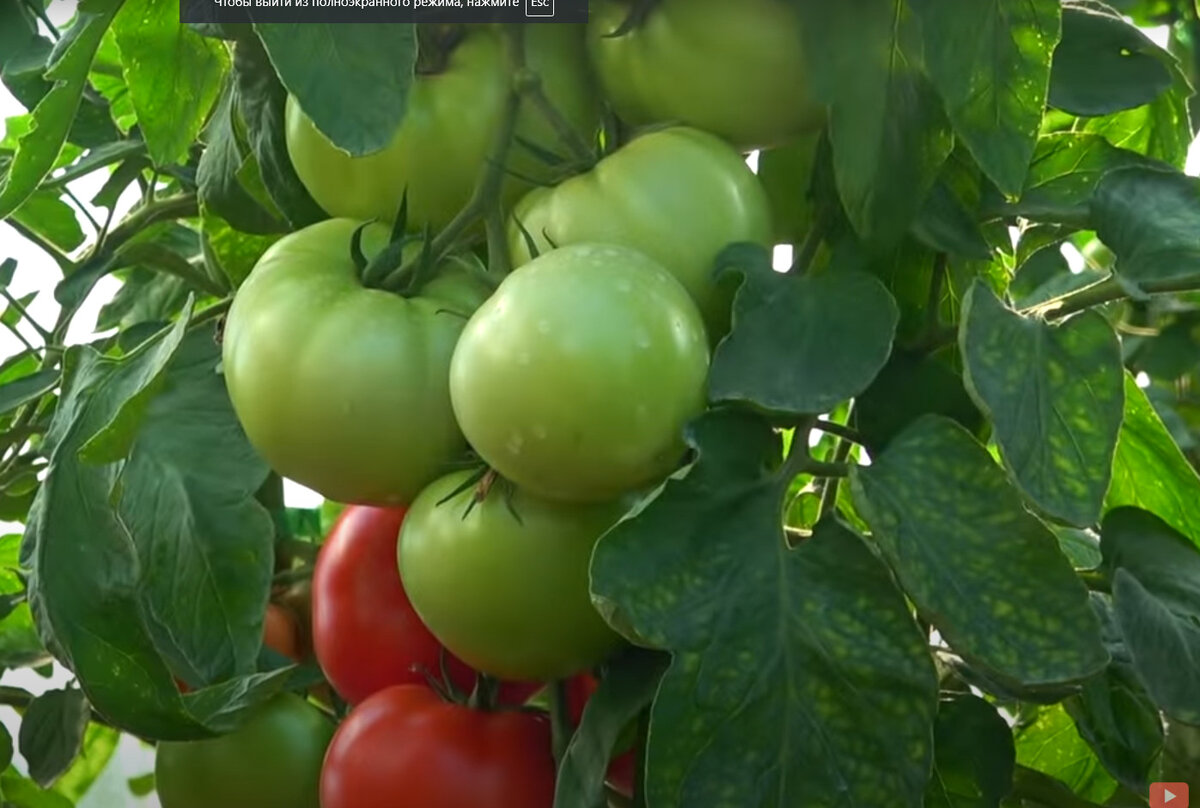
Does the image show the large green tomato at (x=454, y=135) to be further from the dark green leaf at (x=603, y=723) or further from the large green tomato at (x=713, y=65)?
the dark green leaf at (x=603, y=723)

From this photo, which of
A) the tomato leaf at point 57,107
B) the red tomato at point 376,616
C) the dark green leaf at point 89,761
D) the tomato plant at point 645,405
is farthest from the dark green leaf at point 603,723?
the dark green leaf at point 89,761

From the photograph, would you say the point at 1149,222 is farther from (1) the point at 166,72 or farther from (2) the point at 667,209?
(1) the point at 166,72

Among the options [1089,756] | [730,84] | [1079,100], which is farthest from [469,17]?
[1089,756]

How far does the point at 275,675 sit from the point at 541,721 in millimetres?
83

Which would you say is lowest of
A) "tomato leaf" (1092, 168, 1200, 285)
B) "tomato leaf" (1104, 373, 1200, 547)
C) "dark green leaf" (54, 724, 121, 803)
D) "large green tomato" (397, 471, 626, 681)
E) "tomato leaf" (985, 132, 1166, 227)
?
"dark green leaf" (54, 724, 121, 803)

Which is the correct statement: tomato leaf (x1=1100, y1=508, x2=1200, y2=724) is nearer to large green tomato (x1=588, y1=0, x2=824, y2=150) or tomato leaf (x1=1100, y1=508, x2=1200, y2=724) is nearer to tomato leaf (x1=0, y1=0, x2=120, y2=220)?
large green tomato (x1=588, y1=0, x2=824, y2=150)

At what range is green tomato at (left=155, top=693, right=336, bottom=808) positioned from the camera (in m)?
0.54

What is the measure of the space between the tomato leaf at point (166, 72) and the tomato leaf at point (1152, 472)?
30 cm

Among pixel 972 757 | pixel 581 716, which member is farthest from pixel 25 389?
pixel 972 757

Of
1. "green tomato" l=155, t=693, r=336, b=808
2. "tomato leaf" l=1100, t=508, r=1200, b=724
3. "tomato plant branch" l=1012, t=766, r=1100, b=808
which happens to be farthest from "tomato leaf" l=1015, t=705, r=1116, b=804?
"green tomato" l=155, t=693, r=336, b=808

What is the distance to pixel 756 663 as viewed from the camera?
0.34m

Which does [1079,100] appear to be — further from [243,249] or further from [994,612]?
[243,249]

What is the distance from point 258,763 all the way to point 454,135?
10.1 inches

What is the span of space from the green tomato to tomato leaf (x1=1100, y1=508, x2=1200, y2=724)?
11.1 inches
